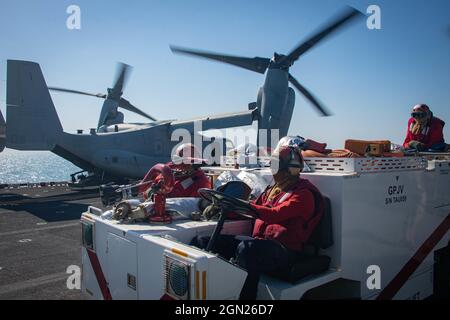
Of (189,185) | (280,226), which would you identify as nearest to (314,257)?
(280,226)

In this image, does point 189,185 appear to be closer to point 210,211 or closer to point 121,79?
point 210,211

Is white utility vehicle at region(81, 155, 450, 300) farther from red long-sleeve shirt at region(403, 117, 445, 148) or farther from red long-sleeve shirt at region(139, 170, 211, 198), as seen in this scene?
red long-sleeve shirt at region(403, 117, 445, 148)

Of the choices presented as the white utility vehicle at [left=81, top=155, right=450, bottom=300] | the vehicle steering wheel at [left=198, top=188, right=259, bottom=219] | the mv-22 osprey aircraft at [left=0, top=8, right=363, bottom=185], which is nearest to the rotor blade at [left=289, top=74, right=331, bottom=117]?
the mv-22 osprey aircraft at [left=0, top=8, right=363, bottom=185]

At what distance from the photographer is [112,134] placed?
1956 centimetres

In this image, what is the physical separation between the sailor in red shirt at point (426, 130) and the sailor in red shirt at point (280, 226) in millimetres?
3454

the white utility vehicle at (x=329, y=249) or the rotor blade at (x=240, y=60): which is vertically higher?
the rotor blade at (x=240, y=60)

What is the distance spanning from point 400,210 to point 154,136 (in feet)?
57.5

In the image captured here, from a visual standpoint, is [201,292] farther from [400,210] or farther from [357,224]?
[400,210]

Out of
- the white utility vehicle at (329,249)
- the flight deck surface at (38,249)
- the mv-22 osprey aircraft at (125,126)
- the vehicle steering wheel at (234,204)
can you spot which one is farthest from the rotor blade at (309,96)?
the vehicle steering wheel at (234,204)

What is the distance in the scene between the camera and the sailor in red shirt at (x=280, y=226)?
8.64ft

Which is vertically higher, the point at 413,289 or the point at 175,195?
the point at 175,195

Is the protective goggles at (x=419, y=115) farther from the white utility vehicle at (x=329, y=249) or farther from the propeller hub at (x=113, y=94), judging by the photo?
the propeller hub at (x=113, y=94)
